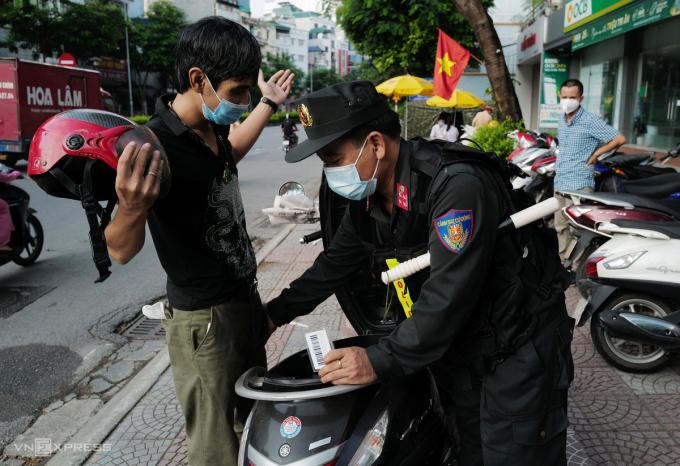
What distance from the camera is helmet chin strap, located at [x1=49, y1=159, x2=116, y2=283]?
133 cm

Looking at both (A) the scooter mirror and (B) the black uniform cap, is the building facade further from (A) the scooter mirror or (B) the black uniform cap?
(B) the black uniform cap

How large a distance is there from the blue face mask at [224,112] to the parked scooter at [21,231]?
4.65 m

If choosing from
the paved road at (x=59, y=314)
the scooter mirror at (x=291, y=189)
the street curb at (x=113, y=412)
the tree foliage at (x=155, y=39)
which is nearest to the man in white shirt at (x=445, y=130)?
the paved road at (x=59, y=314)

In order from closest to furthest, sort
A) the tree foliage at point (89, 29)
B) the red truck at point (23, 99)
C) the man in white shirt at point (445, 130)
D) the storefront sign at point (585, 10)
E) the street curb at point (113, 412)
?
the street curb at point (113, 412), the storefront sign at point (585, 10), the man in white shirt at point (445, 130), the red truck at point (23, 99), the tree foliage at point (89, 29)

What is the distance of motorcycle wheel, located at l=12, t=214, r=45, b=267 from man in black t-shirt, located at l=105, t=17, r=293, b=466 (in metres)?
4.96

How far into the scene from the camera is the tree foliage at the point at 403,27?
1925cm

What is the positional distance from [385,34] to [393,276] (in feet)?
65.9

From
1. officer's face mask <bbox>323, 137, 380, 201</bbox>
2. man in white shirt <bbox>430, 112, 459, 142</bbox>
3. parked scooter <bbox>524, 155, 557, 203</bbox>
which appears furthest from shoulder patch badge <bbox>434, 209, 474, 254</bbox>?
man in white shirt <bbox>430, 112, 459, 142</bbox>

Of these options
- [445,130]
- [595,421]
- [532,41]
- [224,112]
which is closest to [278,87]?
[224,112]

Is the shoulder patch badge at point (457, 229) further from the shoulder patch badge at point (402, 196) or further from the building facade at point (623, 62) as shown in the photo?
the building facade at point (623, 62)

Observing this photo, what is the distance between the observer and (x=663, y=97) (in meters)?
11.2

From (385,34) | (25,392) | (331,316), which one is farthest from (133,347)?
(385,34)

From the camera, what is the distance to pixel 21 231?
19.0 feet

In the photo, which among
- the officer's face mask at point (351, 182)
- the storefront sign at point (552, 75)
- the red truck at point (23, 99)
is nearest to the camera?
the officer's face mask at point (351, 182)
